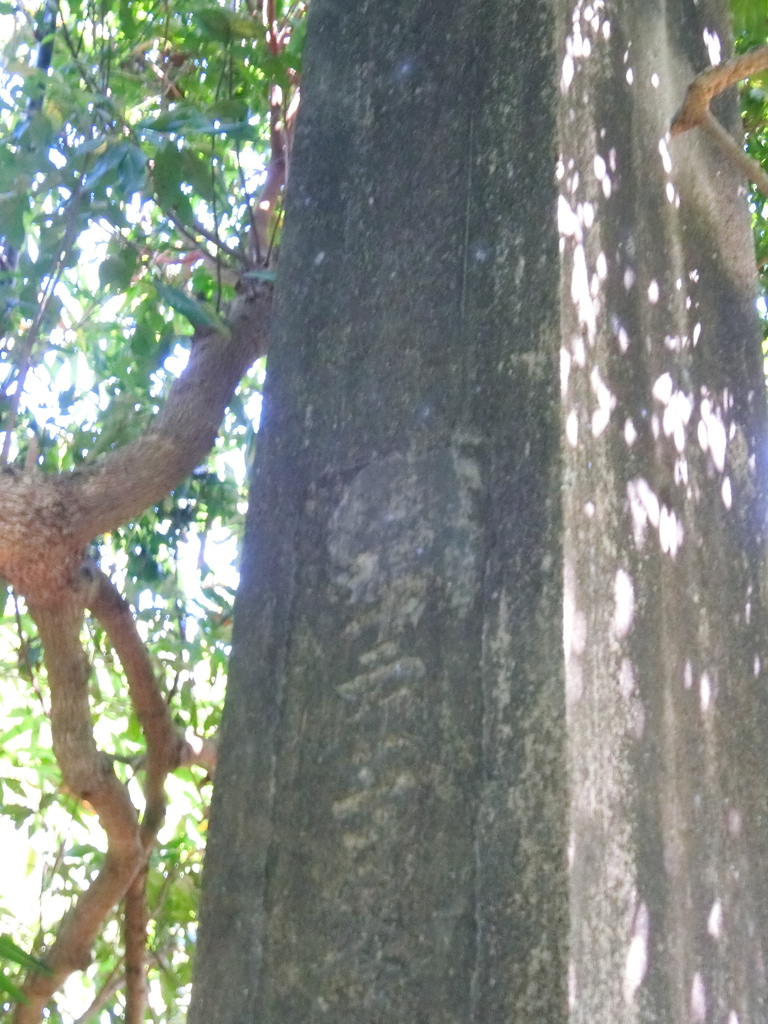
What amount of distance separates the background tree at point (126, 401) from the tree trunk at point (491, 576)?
0.81m

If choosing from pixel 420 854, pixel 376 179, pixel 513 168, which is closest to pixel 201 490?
pixel 376 179

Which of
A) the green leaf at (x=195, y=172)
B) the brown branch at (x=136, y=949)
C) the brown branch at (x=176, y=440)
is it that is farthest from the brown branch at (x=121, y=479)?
the brown branch at (x=136, y=949)

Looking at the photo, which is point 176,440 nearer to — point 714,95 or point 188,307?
point 188,307

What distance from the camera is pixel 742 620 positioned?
6.36 ft

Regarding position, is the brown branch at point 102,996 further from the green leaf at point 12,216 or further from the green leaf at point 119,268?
the green leaf at point 12,216

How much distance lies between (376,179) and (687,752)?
1105 millimetres

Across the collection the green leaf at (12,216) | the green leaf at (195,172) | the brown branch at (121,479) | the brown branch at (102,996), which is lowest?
the brown branch at (102,996)

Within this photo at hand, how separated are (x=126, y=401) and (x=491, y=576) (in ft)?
6.92

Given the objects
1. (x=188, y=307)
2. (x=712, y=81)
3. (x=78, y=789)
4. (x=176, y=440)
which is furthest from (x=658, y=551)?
(x=78, y=789)

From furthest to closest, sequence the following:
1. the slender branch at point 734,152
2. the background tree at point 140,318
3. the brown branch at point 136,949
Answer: the brown branch at point 136,949
the background tree at point 140,318
the slender branch at point 734,152

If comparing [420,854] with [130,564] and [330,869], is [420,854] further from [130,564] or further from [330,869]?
[130,564]

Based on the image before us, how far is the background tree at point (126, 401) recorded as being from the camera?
2.59 m

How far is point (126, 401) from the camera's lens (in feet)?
Result: 10.8

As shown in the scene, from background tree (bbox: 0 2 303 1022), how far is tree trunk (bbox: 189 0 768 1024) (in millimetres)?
812
